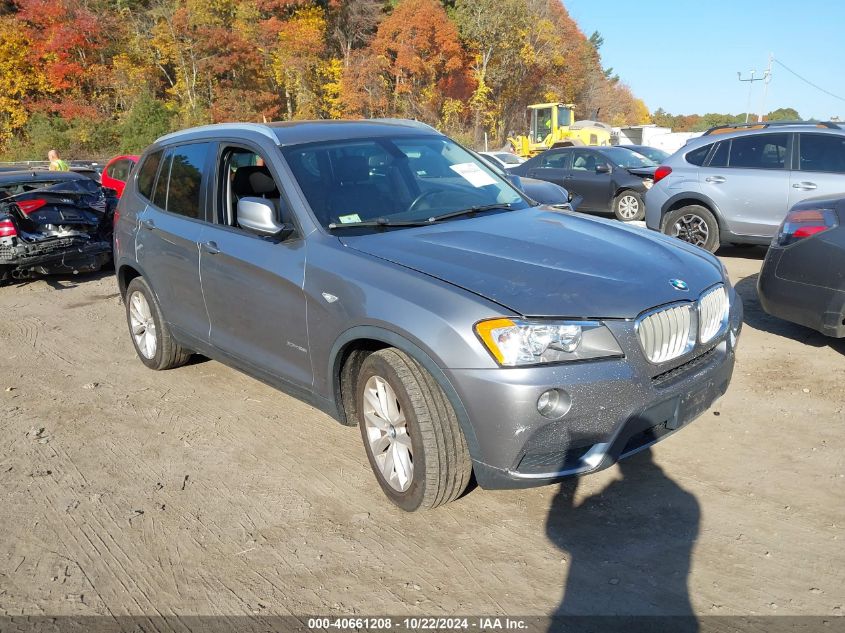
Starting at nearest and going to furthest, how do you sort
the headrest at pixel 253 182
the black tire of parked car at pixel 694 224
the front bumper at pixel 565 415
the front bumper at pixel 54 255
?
the front bumper at pixel 565 415 → the headrest at pixel 253 182 → the black tire of parked car at pixel 694 224 → the front bumper at pixel 54 255

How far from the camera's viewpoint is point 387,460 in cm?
353

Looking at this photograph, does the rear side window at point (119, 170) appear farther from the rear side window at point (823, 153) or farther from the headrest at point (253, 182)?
the rear side window at point (823, 153)

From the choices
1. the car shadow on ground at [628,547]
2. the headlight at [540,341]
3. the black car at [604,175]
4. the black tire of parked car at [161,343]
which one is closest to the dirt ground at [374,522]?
the car shadow on ground at [628,547]

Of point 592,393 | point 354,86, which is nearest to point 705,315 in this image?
point 592,393

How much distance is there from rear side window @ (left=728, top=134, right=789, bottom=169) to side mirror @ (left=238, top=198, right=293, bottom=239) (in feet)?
22.6

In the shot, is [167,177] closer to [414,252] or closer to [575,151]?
[414,252]

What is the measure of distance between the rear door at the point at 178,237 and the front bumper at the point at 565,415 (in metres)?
2.43

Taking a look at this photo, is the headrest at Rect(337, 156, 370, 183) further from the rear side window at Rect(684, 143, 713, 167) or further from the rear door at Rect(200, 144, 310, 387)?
the rear side window at Rect(684, 143, 713, 167)

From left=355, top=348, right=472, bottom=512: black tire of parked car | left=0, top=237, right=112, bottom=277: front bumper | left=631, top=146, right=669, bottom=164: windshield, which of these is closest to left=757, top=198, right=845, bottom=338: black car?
left=355, top=348, right=472, bottom=512: black tire of parked car

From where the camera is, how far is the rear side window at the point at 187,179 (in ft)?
15.8

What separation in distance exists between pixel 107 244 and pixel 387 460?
25.8 ft

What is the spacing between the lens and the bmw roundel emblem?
11.0 ft

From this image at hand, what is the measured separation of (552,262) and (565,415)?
2.59 ft

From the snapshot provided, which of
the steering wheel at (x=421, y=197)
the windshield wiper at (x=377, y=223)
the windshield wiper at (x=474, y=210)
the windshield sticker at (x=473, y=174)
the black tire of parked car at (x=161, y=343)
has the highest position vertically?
the windshield sticker at (x=473, y=174)
